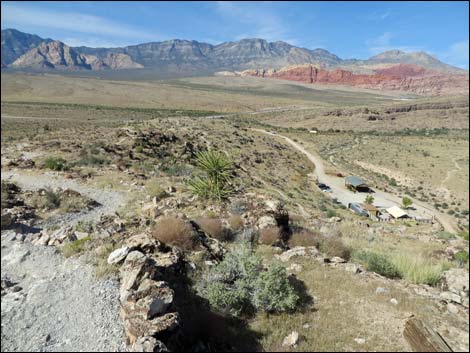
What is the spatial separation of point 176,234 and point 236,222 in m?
2.90

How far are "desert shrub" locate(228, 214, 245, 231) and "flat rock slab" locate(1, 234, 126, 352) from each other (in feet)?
17.5

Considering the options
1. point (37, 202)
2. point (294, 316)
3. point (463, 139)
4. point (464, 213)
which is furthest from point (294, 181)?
point (463, 139)

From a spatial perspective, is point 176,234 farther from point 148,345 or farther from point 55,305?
point 148,345

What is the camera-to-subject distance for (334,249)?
10680mm

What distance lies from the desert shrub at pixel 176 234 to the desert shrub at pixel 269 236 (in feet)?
8.49

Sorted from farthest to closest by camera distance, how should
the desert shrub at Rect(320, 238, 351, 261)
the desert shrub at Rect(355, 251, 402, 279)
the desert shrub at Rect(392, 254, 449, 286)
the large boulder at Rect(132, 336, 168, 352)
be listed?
1. the desert shrub at Rect(320, 238, 351, 261)
2. the desert shrub at Rect(355, 251, 402, 279)
3. the desert shrub at Rect(392, 254, 449, 286)
4. the large boulder at Rect(132, 336, 168, 352)

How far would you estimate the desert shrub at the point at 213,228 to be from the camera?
10391 mm

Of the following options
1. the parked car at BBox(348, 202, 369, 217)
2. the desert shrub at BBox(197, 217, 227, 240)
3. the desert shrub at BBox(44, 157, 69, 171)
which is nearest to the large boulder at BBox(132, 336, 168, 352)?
the desert shrub at BBox(197, 217, 227, 240)

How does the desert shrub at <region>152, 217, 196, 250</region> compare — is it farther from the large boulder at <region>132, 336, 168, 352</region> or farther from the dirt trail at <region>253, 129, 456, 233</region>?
the dirt trail at <region>253, 129, 456, 233</region>

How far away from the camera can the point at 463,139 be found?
2434 inches

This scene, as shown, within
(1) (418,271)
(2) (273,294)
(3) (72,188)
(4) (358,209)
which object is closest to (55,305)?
A: (2) (273,294)

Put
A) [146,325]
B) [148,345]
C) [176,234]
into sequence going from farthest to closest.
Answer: [176,234] → [146,325] → [148,345]

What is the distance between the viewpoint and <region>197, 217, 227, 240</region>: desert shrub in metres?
10.4

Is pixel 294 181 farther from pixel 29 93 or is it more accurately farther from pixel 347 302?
pixel 29 93
